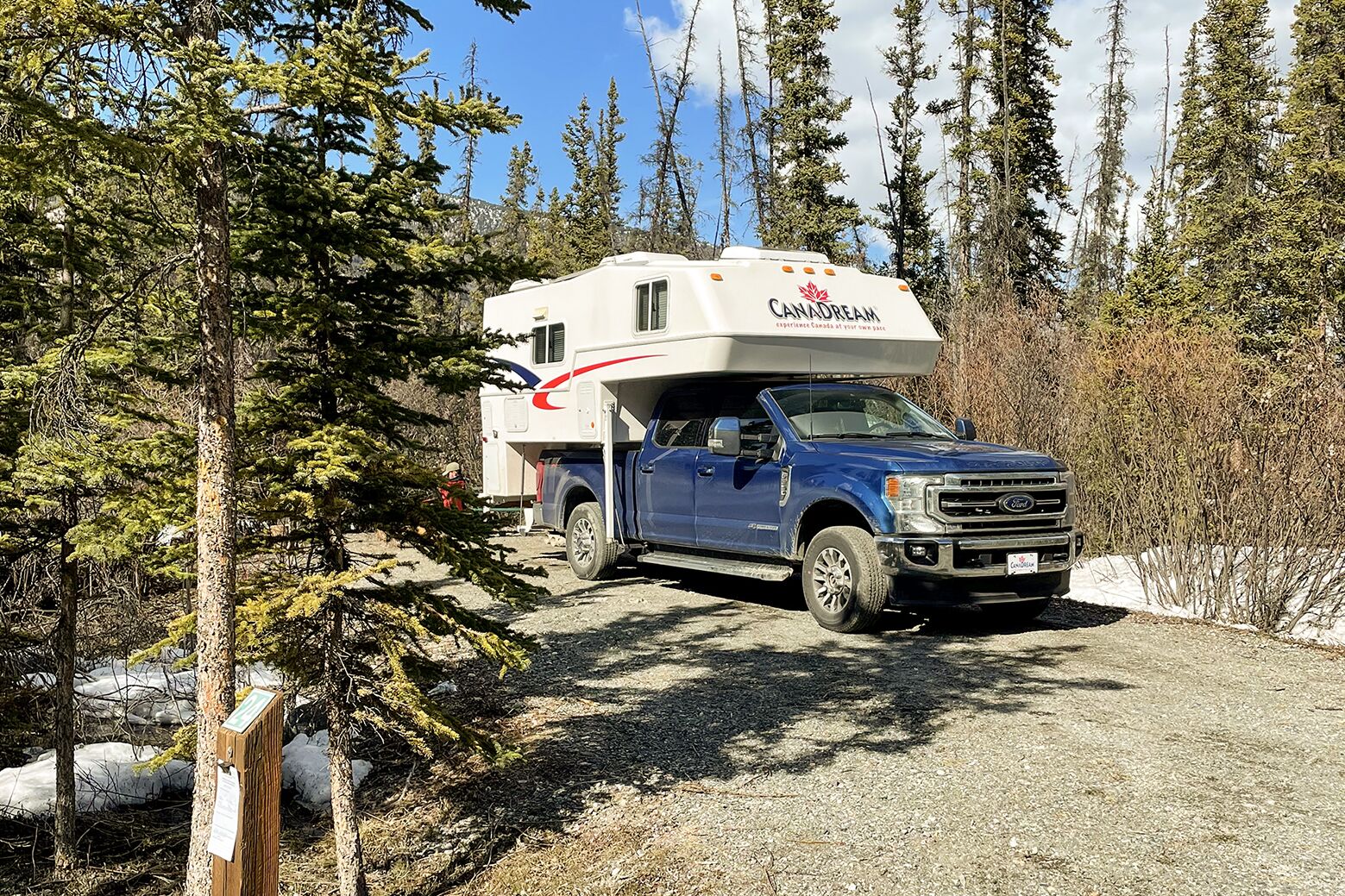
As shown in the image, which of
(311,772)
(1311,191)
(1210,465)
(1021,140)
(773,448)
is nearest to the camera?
(311,772)

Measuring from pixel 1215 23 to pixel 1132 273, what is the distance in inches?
743

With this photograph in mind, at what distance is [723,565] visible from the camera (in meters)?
9.54

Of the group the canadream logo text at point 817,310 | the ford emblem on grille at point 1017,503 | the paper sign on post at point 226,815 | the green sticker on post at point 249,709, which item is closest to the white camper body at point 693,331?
the canadream logo text at point 817,310

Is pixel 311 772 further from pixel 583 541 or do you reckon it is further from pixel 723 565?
pixel 583 541

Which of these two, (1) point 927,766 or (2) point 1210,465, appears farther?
(2) point 1210,465

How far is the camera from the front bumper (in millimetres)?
7688

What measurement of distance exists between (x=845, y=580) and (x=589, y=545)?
159 inches

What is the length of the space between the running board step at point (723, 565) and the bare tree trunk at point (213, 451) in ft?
19.0

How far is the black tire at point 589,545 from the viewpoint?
36.9ft

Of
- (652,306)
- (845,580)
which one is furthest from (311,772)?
(652,306)

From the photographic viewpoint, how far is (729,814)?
15.2 ft

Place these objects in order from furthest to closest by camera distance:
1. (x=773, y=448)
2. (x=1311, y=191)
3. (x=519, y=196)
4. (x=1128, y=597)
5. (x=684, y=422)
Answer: (x=519, y=196)
(x=1311, y=191)
(x=684, y=422)
(x=1128, y=597)
(x=773, y=448)

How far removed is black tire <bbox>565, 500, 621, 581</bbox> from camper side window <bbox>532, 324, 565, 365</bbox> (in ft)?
5.82

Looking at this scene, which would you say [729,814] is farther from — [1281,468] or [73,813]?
[1281,468]
